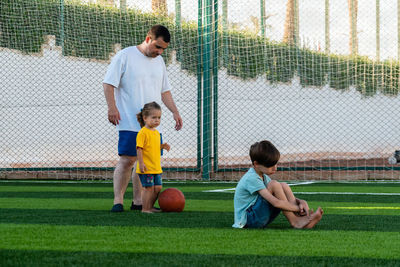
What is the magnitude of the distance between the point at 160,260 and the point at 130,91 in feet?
10.9

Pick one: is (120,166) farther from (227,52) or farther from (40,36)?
(40,36)

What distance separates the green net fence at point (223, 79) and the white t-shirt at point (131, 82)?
16.6 feet

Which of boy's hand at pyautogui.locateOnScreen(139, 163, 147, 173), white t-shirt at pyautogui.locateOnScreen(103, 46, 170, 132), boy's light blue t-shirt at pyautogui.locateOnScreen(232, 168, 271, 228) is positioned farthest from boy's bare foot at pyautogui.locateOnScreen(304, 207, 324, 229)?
white t-shirt at pyautogui.locateOnScreen(103, 46, 170, 132)

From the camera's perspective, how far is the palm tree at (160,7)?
40.1 feet

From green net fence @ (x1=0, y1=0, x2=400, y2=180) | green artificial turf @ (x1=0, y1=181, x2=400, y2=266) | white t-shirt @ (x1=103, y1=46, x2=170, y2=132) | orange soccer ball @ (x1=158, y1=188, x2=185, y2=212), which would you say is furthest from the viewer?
green net fence @ (x1=0, y1=0, x2=400, y2=180)

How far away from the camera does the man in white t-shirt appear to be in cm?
639

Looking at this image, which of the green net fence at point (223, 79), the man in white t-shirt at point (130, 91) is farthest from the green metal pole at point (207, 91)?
the man in white t-shirt at point (130, 91)

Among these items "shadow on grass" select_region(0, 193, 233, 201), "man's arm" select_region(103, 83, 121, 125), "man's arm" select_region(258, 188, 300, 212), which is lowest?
"shadow on grass" select_region(0, 193, 233, 201)

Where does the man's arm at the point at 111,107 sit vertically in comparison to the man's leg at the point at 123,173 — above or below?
above

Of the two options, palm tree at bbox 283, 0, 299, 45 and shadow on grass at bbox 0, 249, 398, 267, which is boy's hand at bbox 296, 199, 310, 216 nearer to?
shadow on grass at bbox 0, 249, 398, 267

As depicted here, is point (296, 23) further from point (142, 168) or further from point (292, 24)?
point (142, 168)

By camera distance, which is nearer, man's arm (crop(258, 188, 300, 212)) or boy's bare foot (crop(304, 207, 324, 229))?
man's arm (crop(258, 188, 300, 212))

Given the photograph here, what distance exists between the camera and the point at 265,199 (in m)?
4.55

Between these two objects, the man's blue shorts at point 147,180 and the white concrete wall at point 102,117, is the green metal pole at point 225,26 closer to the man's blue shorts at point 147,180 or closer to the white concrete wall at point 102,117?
the white concrete wall at point 102,117
